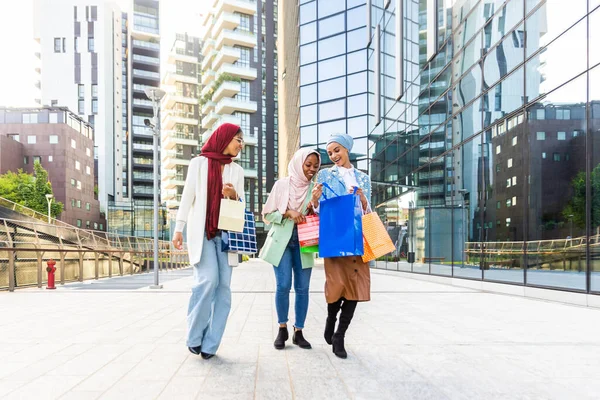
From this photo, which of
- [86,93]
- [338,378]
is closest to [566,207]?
[338,378]

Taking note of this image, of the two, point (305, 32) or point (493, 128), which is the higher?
point (305, 32)

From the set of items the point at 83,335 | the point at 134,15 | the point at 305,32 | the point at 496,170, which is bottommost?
the point at 83,335

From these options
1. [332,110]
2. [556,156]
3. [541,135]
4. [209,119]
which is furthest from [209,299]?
[209,119]

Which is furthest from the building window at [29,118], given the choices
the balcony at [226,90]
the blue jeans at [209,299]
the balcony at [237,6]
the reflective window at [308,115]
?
the blue jeans at [209,299]

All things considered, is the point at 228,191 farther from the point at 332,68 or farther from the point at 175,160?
the point at 175,160

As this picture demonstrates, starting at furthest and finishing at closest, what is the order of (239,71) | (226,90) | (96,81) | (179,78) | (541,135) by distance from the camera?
(96,81)
(179,78)
(239,71)
(226,90)
(541,135)

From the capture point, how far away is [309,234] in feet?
13.2

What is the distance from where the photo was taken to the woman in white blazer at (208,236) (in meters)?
3.79

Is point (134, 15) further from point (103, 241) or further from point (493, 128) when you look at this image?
point (493, 128)

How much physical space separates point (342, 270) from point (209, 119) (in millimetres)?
62445

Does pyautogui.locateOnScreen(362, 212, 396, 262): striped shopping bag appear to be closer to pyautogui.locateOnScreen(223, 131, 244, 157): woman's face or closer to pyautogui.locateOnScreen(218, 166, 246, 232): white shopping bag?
pyautogui.locateOnScreen(218, 166, 246, 232): white shopping bag

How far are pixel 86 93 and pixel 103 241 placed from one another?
220ft

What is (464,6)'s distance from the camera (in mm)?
13969

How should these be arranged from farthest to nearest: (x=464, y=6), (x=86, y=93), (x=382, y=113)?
(x=86, y=93) → (x=382, y=113) → (x=464, y=6)
